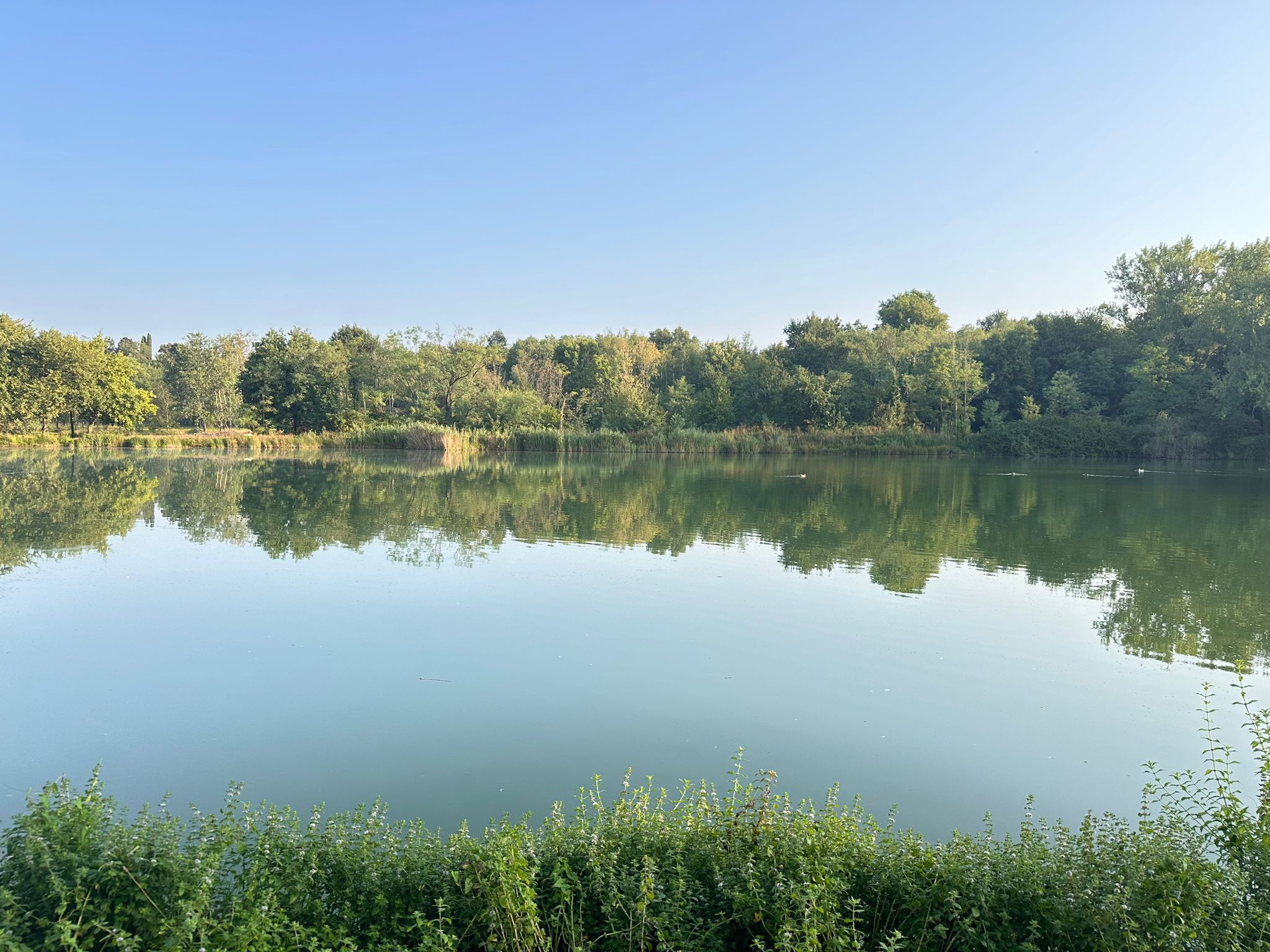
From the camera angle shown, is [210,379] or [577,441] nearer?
[577,441]

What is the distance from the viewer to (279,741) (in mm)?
4754

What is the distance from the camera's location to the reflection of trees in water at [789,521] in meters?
9.53

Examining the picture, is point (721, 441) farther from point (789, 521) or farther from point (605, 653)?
point (605, 653)

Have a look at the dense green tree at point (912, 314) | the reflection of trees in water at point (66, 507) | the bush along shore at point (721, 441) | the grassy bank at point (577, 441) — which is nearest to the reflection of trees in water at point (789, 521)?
the reflection of trees in water at point (66, 507)

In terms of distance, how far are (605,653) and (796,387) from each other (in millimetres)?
41855

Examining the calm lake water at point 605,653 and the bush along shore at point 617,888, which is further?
the calm lake water at point 605,653

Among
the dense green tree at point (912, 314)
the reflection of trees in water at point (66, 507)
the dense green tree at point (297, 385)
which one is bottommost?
the reflection of trees in water at point (66, 507)

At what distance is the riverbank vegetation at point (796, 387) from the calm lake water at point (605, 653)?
2759cm

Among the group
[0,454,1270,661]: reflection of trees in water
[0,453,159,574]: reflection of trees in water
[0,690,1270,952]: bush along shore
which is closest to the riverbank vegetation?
[0,454,1270,661]: reflection of trees in water

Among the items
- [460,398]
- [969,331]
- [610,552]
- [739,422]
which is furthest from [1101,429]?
[610,552]

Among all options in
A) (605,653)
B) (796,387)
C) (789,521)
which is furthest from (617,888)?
(796,387)

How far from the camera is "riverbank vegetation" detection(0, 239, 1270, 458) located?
37.8 metres

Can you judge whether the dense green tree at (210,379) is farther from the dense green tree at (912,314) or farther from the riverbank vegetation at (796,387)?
the dense green tree at (912,314)

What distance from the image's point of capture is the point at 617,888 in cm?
285
